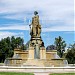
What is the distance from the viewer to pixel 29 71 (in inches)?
927

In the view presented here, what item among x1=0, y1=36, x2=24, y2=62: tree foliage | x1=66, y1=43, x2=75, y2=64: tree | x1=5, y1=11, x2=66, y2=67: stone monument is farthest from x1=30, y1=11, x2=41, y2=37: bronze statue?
x1=0, y1=36, x2=24, y2=62: tree foliage

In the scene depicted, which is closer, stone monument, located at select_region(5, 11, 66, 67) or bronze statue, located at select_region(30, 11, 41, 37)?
stone monument, located at select_region(5, 11, 66, 67)

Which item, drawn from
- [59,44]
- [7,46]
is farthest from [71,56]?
[7,46]

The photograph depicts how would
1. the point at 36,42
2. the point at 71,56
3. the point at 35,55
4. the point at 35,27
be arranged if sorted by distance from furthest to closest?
the point at 71,56, the point at 35,27, the point at 36,42, the point at 35,55

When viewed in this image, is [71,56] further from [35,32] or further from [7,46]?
[35,32]

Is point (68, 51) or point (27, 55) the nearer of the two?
point (27, 55)

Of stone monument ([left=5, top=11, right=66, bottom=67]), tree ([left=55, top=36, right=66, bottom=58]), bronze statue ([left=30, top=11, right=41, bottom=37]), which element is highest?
tree ([left=55, top=36, right=66, bottom=58])

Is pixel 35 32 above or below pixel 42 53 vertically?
above

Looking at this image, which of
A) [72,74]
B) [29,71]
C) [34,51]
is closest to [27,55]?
[34,51]

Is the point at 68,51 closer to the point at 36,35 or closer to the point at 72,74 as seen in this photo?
the point at 36,35

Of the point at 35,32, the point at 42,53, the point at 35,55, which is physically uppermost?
the point at 35,32

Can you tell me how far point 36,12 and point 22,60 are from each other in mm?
6613

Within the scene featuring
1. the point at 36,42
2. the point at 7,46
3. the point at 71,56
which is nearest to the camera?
the point at 36,42

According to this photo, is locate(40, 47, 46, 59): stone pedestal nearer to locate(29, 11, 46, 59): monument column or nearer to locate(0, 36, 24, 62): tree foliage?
locate(29, 11, 46, 59): monument column
